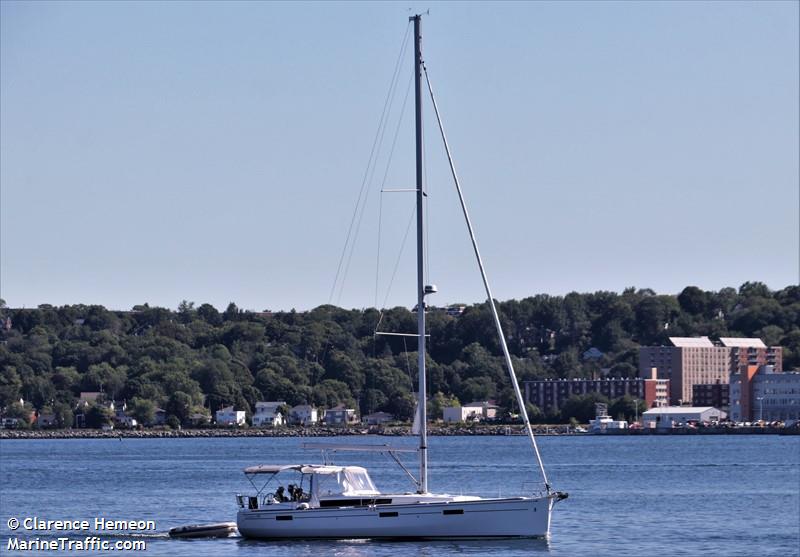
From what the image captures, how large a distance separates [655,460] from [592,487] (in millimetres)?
40131

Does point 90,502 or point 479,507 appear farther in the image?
point 90,502

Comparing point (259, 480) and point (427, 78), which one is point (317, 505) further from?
point (259, 480)

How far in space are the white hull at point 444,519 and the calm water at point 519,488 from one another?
1.06 ft

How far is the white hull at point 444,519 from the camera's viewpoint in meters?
44.9

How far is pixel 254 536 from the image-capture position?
46.2 meters

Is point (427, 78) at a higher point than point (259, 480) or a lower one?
higher

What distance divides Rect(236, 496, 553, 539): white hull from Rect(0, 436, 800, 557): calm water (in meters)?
0.32

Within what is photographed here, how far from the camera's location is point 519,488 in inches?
2913

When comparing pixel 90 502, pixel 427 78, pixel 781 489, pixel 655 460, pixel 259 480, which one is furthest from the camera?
pixel 655 460

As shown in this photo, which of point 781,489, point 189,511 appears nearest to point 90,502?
point 189,511

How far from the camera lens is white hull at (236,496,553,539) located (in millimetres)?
44875

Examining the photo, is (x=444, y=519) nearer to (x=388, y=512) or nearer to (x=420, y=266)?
(x=388, y=512)

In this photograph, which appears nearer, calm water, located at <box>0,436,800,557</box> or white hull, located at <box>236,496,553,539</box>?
white hull, located at <box>236,496,553,539</box>

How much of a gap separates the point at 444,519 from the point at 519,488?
2954 centimetres
